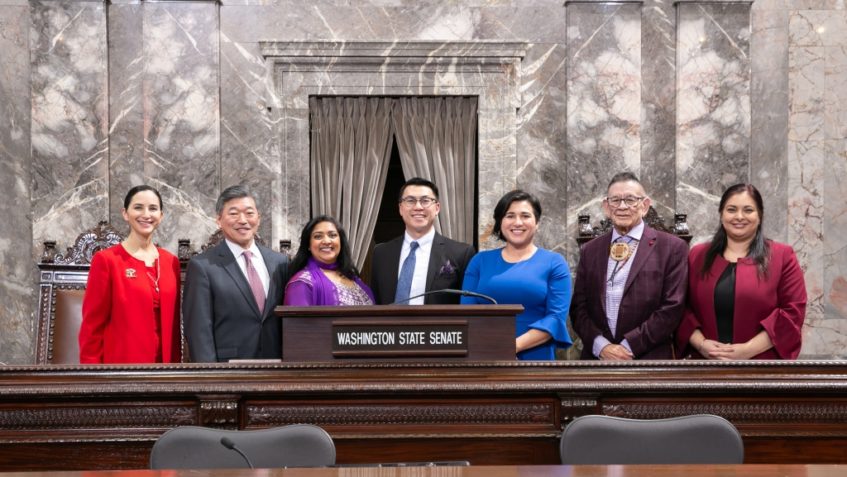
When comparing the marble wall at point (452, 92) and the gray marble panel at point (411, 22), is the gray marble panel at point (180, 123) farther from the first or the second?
the gray marble panel at point (411, 22)

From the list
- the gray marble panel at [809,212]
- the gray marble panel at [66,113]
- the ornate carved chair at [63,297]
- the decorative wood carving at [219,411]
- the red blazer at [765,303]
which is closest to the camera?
the decorative wood carving at [219,411]

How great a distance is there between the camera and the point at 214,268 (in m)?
4.16

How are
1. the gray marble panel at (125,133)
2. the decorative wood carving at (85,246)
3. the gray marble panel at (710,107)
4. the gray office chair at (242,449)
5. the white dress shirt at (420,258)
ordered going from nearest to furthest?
the gray office chair at (242,449)
the white dress shirt at (420,258)
the decorative wood carving at (85,246)
the gray marble panel at (125,133)
the gray marble panel at (710,107)

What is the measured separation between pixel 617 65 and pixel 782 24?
55.7 inches

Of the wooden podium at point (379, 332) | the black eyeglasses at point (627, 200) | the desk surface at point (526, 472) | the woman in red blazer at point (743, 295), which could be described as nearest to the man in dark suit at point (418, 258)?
the black eyeglasses at point (627, 200)

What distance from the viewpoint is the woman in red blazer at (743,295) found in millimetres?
3980

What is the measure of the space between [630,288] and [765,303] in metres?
0.59

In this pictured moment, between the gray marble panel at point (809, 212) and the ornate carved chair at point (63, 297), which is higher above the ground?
the gray marble panel at point (809, 212)

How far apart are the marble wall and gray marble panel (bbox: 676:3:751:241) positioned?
2 cm

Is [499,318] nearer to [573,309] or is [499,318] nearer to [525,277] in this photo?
[525,277]

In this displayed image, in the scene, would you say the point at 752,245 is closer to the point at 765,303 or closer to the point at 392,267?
the point at 765,303

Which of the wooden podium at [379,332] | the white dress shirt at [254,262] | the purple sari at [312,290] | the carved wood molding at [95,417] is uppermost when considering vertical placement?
the white dress shirt at [254,262]

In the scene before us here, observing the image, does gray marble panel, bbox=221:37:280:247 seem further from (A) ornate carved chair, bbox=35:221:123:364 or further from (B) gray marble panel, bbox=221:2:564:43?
(A) ornate carved chair, bbox=35:221:123:364

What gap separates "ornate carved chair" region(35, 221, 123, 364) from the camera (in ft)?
18.1
